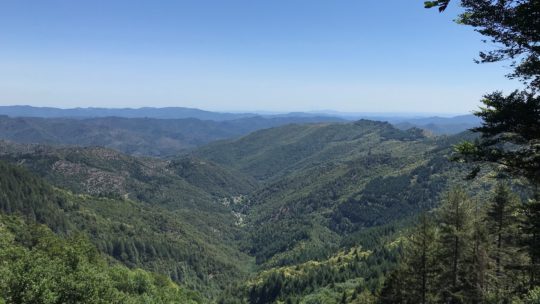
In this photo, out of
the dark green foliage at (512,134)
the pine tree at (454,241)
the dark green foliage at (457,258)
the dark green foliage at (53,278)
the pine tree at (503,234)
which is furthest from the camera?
the dark green foliage at (53,278)

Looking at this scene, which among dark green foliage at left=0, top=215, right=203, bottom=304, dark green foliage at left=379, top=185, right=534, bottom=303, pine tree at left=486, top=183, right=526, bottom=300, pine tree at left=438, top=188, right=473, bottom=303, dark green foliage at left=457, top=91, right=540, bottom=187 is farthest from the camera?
dark green foliage at left=0, top=215, right=203, bottom=304

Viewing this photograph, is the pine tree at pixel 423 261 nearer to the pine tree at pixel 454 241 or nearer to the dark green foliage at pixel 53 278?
the pine tree at pixel 454 241

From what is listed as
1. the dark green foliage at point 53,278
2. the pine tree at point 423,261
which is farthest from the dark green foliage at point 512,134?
the dark green foliage at point 53,278

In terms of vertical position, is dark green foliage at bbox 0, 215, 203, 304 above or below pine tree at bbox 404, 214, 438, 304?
below

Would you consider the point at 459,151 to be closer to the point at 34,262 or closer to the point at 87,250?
the point at 34,262

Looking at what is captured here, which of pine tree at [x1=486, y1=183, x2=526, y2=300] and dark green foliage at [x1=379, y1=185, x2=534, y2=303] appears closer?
dark green foliage at [x1=379, y1=185, x2=534, y2=303]

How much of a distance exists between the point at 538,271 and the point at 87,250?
7726 centimetres

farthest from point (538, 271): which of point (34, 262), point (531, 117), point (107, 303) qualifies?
point (34, 262)

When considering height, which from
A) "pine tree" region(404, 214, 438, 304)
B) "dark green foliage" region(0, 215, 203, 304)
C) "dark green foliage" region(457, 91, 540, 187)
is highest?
"dark green foliage" region(457, 91, 540, 187)

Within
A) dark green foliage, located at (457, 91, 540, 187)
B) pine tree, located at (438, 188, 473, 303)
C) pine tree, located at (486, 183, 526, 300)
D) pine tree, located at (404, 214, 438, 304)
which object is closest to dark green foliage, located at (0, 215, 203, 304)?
pine tree, located at (404, 214, 438, 304)

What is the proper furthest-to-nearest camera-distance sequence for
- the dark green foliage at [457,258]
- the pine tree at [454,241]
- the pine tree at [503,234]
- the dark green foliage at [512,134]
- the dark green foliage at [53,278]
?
the dark green foliage at [53,278] → the pine tree at [454,241] → the pine tree at [503,234] → the dark green foliage at [457,258] → the dark green foliage at [512,134]

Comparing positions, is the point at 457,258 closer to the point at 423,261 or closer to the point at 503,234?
the point at 423,261

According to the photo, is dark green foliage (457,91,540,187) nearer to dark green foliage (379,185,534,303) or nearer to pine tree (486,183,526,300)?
dark green foliage (379,185,534,303)

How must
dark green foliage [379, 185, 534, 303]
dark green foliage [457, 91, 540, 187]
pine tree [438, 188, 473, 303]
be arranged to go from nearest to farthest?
dark green foliage [457, 91, 540, 187] < dark green foliage [379, 185, 534, 303] < pine tree [438, 188, 473, 303]
